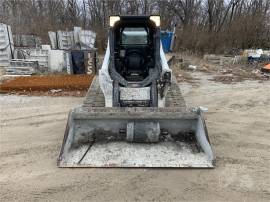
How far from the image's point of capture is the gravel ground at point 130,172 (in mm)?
4020

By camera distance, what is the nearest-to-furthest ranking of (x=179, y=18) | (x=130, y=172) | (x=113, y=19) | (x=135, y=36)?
(x=130, y=172), (x=113, y=19), (x=135, y=36), (x=179, y=18)

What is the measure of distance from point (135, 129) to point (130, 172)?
29.4 inches

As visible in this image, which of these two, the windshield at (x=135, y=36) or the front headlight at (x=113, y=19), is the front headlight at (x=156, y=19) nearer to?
the windshield at (x=135, y=36)

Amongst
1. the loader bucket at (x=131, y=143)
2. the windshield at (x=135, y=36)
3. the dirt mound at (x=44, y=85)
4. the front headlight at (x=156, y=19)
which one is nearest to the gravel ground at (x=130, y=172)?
the loader bucket at (x=131, y=143)

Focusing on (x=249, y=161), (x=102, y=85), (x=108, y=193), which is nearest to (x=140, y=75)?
(x=102, y=85)

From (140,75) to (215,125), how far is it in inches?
67.8

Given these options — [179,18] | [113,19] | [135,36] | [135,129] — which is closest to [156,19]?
[135,36]

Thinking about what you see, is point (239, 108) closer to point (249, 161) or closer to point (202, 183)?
point (249, 161)

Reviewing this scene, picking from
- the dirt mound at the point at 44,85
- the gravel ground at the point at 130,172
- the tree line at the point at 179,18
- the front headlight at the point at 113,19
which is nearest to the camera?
the gravel ground at the point at 130,172

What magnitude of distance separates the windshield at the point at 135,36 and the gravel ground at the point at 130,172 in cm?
199

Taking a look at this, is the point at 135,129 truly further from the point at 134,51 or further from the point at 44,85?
the point at 44,85

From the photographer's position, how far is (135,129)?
5059mm

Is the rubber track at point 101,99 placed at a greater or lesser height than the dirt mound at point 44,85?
greater

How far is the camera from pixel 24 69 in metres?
12.3
